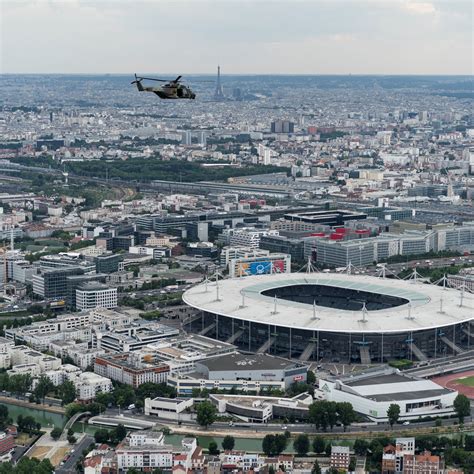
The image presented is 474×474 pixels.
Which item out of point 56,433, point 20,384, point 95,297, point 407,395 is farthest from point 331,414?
point 95,297

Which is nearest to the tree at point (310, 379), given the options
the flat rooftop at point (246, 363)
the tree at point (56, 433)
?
the flat rooftop at point (246, 363)

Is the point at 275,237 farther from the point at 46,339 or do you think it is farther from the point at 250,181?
the point at 250,181

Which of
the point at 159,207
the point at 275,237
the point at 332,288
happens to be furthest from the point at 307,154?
the point at 332,288

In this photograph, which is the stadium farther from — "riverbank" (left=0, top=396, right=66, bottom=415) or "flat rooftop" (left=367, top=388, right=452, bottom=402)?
"riverbank" (left=0, top=396, right=66, bottom=415)

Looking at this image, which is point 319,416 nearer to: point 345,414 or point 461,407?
point 345,414

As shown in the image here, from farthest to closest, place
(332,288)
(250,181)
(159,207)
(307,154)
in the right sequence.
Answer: (307,154) → (250,181) → (159,207) → (332,288)

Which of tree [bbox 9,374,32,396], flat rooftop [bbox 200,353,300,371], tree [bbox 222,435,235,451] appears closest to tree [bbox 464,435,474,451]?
tree [bbox 222,435,235,451]
